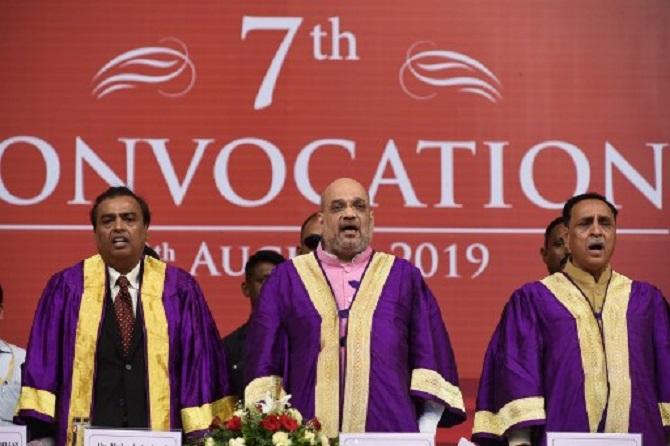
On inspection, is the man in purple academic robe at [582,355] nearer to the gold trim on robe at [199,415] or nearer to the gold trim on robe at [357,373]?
the gold trim on robe at [357,373]

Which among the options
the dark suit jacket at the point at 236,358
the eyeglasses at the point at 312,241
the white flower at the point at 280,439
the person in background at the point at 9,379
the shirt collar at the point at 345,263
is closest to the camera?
the white flower at the point at 280,439

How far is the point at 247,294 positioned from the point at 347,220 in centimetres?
148

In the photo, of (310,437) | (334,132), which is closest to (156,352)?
(310,437)

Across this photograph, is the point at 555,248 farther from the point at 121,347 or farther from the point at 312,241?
the point at 121,347

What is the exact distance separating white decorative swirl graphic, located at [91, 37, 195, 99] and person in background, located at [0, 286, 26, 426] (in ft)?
4.97

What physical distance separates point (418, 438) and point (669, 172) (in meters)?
3.06

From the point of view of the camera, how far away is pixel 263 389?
5.88m

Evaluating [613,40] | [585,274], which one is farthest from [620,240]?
[585,274]

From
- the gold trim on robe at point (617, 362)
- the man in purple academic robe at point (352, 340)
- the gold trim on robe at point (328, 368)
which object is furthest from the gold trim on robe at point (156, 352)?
the gold trim on robe at point (617, 362)

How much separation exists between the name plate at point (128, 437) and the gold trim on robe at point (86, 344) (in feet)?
1.30

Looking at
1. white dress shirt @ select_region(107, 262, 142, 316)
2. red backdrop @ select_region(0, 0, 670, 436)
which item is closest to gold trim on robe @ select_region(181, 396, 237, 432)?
white dress shirt @ select_region(107, 262, 142, 316)

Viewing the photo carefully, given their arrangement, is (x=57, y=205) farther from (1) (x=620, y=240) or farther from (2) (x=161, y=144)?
(1) (x=620, y=240)

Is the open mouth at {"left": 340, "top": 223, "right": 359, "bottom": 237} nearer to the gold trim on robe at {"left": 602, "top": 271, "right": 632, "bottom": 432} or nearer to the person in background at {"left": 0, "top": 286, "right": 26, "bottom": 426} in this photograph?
the gold trim on robe at {"left": 602, "top": 271, "right": 632, "bottom": 432}

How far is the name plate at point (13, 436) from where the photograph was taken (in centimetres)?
575
